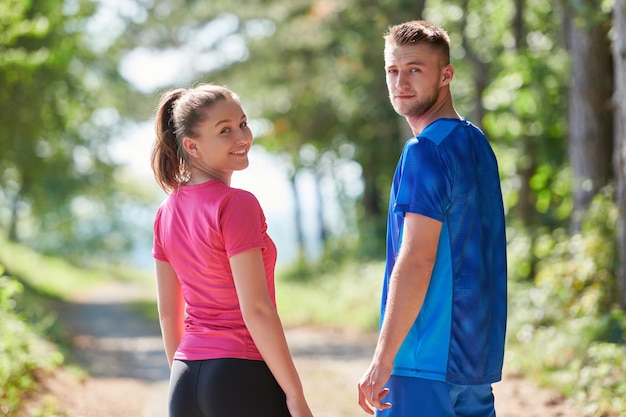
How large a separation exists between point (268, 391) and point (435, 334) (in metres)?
0.59

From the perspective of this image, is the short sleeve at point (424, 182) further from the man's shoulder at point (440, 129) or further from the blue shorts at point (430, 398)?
the blue shorts at point (430, 398)

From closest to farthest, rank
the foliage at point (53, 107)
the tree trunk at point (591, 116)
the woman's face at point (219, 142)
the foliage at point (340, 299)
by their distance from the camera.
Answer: the woman's face at point (219, 142)
the tree trunk at point (591, 116)
the foliage at point (53, 107)
the foliage at point (340, 299)

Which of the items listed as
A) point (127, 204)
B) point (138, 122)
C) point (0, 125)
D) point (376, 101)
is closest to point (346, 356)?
point (0, 125)

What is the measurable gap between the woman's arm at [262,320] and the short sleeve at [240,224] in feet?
0.09

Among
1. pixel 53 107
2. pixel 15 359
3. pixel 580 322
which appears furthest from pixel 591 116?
pixel 53 107

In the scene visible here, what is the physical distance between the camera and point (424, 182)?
2.84 m

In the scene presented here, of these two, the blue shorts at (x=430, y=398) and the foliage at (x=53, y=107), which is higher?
the foliage at (x=53, y=107)

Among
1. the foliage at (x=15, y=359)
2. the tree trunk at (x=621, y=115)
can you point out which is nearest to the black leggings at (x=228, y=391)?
the foliage at (x=15, y=359)

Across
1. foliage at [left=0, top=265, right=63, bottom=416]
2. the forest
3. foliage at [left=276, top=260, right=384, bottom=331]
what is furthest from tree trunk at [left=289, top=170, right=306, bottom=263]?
foliage at [left=0, top=265, right=63, bottom=416]

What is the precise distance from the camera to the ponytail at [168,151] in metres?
3.12

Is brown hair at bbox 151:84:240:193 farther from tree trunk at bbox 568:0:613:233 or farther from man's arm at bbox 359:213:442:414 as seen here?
tree trunk at bbox 568:0:613:233

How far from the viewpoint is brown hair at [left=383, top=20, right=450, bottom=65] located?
305 centimetres

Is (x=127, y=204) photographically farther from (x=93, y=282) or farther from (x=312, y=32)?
(x=312, y=32)

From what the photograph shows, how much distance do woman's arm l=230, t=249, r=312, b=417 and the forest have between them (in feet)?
5.60
